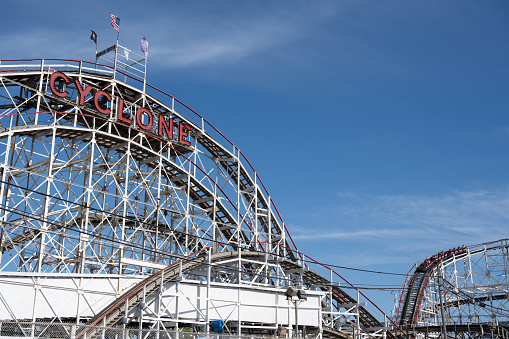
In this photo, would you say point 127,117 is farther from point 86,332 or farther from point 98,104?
point 86,332

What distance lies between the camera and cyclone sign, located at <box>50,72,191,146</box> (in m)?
36.1

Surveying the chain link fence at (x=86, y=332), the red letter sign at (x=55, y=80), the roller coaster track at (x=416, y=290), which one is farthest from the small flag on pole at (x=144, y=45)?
the roller coaster track at (x=416, y=290)

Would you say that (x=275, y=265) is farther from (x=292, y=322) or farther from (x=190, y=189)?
(x=190, y=189)

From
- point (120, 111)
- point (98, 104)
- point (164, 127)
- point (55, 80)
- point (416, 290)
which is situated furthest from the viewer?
point (416, 290)

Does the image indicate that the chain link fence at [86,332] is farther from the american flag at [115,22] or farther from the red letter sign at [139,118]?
the american flag at [115,22]

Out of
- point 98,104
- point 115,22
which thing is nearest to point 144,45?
point 115,22

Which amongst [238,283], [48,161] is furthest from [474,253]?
[48,161]

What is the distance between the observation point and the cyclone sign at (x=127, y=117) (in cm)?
3606

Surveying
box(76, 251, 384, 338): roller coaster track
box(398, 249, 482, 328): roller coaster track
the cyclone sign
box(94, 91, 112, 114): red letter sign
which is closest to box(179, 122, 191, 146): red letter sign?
the cyclone sign

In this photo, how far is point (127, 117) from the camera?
41531mm

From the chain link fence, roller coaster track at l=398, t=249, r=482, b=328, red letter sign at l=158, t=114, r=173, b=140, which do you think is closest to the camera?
the chain link fence

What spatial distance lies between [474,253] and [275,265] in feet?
103

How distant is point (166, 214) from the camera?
43125 mm

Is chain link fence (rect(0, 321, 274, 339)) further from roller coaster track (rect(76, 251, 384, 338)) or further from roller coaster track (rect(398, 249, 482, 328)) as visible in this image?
roller coaster track (rect(398, 249, 482, 328))
